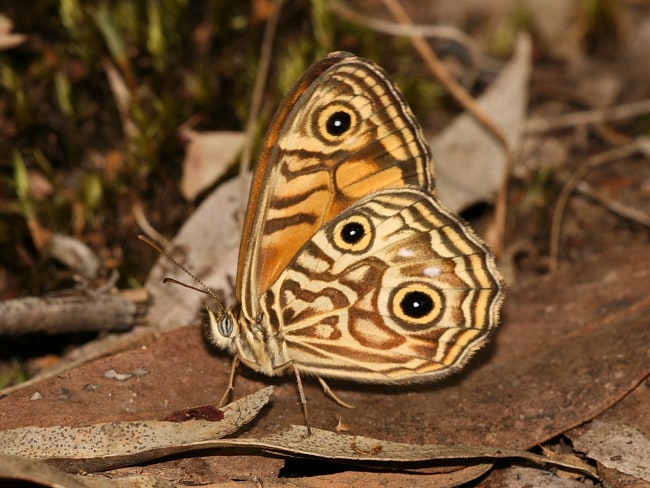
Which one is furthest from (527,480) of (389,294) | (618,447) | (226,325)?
(226,325)

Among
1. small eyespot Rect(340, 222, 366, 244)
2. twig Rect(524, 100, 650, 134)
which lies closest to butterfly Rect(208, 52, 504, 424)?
small eyespot Rect(340, 222, 366, 244)

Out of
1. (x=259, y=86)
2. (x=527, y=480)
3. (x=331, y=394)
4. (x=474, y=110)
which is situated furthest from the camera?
(x=474, y=110)

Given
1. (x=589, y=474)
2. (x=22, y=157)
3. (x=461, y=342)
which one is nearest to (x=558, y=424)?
(x=589, y=474)

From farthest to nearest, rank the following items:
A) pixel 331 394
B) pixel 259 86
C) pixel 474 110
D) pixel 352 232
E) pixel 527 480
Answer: pixel 474 110, pixel 259 86, pixel 331 394, pixel 352 232, pixel 527 480

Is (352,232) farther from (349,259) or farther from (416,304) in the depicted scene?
(416,304)

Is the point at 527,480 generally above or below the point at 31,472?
below

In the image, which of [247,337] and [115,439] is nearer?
[115,439]
